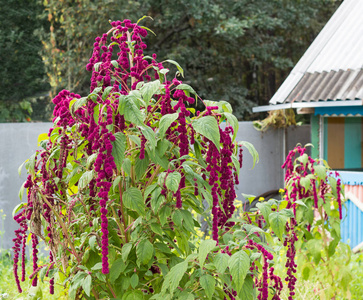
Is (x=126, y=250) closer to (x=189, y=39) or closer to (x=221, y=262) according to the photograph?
(x=221, y=262)

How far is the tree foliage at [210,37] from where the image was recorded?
11.4 metres

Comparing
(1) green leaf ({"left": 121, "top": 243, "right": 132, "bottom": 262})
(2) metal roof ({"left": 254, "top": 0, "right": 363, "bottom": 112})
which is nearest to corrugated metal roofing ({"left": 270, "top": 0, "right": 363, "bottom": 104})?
(2) metal roof ({"left": 254, "top": 0, "right": 363, "bottom": 112})

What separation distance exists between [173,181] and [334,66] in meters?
5.73

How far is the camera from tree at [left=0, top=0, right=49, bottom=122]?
520 inches

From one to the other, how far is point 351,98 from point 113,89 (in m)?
4.72

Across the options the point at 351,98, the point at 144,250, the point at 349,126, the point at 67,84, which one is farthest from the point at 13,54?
the point at 144,250

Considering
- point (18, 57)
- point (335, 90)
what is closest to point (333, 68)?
point (335, 90)

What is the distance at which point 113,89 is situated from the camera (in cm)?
208

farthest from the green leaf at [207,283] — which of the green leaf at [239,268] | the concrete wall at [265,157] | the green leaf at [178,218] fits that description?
the concrete wall at [265,157]

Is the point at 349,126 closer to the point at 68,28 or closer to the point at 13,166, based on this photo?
the point at 13,166

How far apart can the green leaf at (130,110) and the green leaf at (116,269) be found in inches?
25.0

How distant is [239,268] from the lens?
5.94 feet

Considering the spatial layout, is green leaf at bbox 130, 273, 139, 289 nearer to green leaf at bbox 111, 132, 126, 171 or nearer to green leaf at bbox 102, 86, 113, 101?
green leaf at bbox 111, 132, 126, 171

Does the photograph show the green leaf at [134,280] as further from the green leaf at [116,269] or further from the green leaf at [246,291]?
the green leaf at [246,291]
